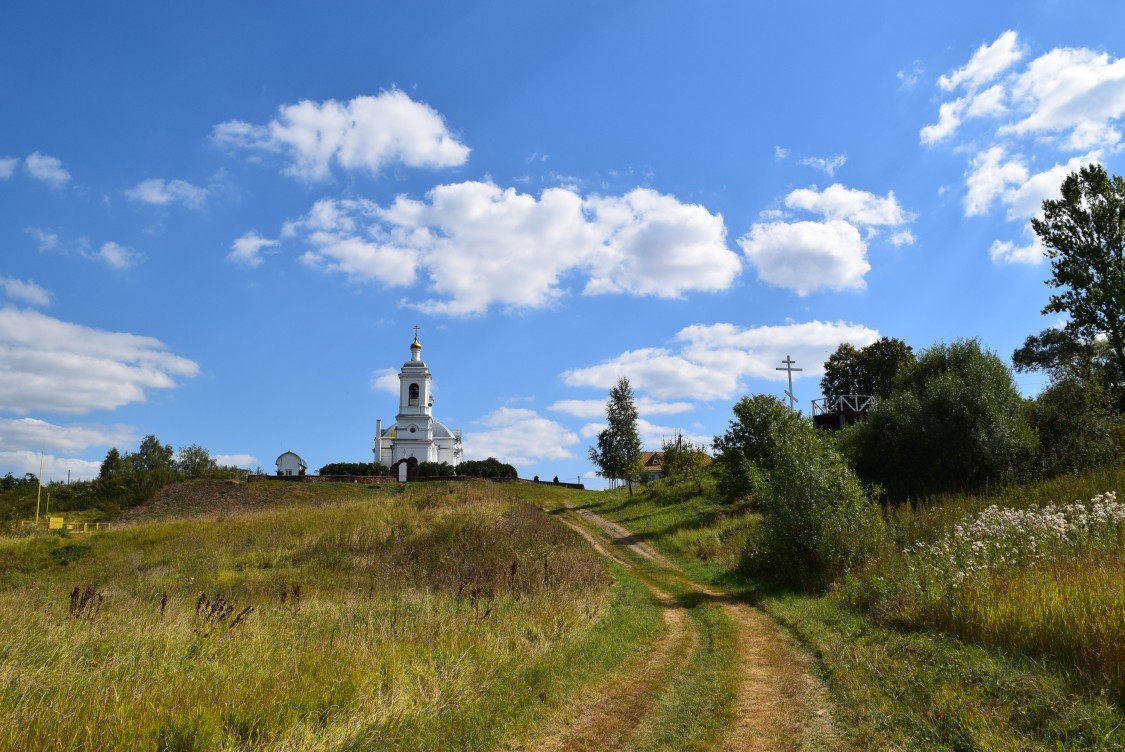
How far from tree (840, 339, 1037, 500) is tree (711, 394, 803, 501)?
17.2ft

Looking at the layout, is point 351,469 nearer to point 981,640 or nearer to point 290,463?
point 290,463

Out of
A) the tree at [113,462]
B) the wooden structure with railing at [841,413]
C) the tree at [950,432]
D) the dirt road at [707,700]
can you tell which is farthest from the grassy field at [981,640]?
the tree at [113,462]

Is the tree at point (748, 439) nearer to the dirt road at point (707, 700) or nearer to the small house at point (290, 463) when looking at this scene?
the dirt road at point (707, 700)

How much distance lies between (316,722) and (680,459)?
44.9 metres

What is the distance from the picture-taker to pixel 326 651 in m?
8.61

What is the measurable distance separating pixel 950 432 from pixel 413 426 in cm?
6411

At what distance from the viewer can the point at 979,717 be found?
6.61 metres

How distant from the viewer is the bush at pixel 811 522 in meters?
17.3

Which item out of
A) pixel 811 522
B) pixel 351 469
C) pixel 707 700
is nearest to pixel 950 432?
pixel 811 522

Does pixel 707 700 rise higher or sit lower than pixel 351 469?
lower

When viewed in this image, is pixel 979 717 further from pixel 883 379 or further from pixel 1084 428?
pixel 883 379

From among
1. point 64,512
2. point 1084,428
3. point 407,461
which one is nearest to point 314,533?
point 1084,428

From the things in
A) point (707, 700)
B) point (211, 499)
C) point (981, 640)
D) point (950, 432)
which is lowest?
point (707, 700)

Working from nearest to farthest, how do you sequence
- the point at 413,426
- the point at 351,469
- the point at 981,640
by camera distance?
the point at 981,640, the point at 351,469, the point at 413,426
